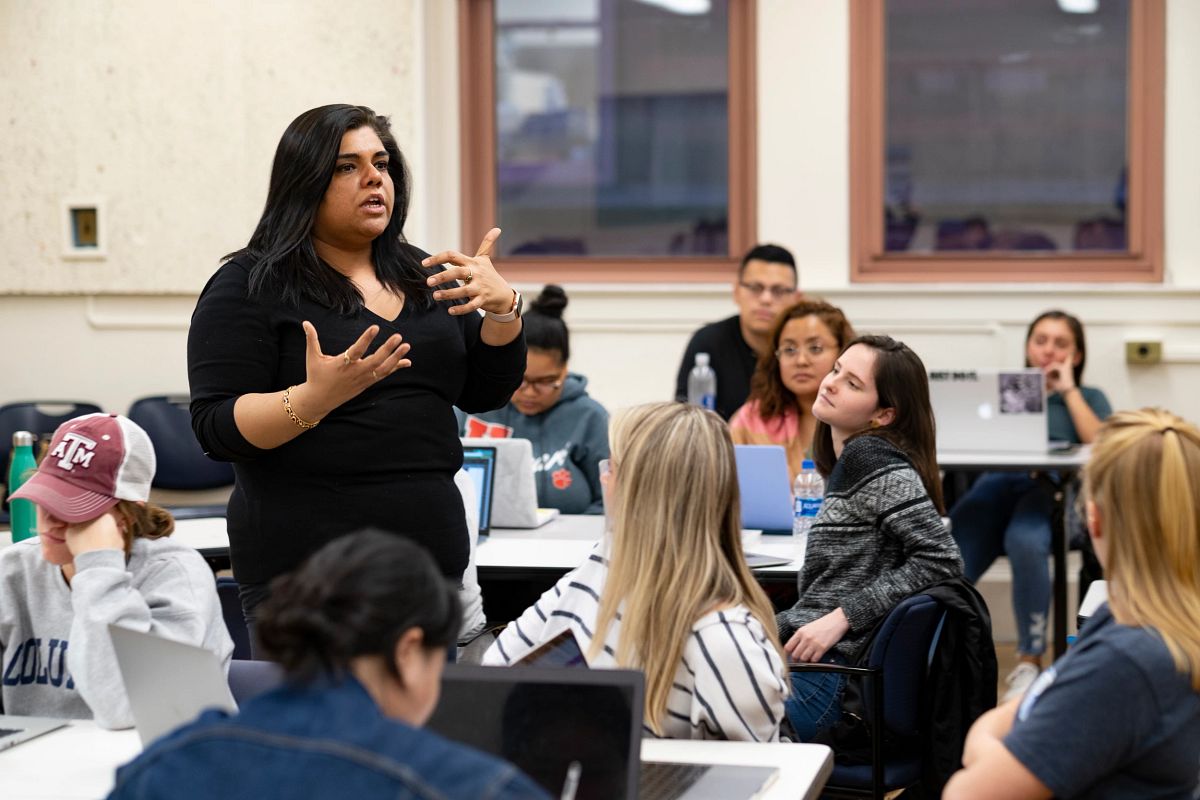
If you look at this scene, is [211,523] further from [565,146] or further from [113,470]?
[565,146]

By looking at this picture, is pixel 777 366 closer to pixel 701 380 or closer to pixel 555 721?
pixel 701 380

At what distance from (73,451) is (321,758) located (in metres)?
1.34

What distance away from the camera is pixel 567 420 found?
4016mm

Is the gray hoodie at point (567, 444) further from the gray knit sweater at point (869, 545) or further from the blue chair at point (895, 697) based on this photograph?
the blue chair at point (895, 697)

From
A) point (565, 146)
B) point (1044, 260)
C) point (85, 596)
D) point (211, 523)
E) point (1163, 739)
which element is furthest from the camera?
point (565, 146)

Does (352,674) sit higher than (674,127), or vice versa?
(674,127)

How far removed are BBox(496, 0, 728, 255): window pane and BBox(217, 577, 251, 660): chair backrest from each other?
343cm

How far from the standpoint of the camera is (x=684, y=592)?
195 cm

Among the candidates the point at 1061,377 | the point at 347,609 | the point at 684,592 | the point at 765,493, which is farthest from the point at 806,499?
the point at 347,609

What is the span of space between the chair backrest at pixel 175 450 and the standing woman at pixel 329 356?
3.28 meters

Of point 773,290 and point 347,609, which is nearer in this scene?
point 347,609

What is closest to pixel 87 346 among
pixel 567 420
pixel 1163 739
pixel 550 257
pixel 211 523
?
pixel 550 257

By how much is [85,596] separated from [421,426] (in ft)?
1.90

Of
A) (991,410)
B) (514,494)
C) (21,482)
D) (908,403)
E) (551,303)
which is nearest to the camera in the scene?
(908,403)
